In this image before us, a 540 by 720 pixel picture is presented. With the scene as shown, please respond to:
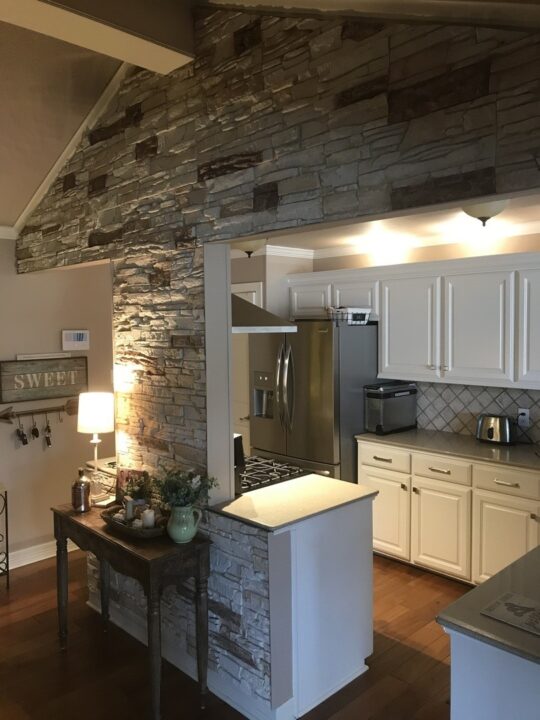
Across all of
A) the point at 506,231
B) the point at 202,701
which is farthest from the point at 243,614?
the point at 506,231

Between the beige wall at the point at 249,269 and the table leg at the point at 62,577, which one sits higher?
the beige wall at the point at 249,269

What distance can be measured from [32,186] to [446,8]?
307cm

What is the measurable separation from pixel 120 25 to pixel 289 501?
7.28 ft

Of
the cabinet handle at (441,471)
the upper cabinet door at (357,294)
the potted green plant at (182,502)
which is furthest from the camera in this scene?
the upper cabinet door at (357,294)

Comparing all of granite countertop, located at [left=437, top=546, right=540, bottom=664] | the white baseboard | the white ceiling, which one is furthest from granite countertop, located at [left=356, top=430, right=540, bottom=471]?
the white baseboard

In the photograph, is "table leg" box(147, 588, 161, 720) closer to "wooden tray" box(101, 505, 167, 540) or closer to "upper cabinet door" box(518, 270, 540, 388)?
"wooden tray" box(101, 505, 167, 540)

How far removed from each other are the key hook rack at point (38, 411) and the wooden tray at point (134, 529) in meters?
1.77

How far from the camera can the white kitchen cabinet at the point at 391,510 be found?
13.7 feet

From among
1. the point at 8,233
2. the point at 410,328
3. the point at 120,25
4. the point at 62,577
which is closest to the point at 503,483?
the point at 410,328

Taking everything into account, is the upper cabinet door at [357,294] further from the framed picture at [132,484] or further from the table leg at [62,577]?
the table leg at [62,577]

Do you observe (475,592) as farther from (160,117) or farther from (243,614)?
(160,117)

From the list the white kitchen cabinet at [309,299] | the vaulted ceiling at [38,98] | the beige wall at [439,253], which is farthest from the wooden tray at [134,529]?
the beige wall at [439,253]

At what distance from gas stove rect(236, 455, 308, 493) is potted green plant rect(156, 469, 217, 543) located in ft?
1.27

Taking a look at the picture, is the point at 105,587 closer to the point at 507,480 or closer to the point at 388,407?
the point at 388,407
